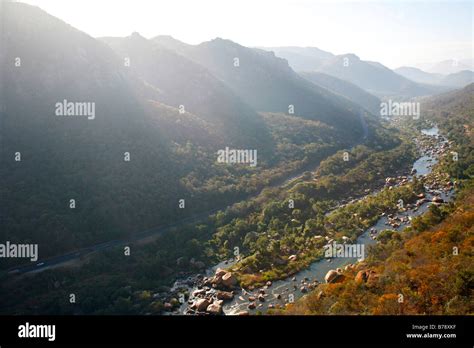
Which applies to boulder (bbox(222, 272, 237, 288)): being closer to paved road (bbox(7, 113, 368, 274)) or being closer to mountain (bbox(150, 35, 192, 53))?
paved road (bbox(7, 113, 368, 274))

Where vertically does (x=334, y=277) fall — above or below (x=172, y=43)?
below

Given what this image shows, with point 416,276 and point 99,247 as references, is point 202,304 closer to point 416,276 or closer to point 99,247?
point 416,276

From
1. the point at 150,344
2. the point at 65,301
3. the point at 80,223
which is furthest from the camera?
the point at 80,223

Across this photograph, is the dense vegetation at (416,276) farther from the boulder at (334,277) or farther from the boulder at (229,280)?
the boulder at (229,280)

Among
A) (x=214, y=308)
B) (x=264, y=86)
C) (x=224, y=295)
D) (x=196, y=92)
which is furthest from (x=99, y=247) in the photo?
(x=264, y=86)

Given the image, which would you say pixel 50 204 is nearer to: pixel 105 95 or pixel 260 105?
pixel 105 95

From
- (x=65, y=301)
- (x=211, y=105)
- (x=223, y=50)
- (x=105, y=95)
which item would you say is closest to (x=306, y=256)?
(x=65, y=301)

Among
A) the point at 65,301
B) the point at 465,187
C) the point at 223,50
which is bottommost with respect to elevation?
the point at 65,301

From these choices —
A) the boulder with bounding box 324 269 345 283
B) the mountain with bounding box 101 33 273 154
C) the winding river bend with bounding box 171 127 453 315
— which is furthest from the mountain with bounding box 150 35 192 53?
the boulder with bounding box 324 269 345 283

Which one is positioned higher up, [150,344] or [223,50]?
[223,50]
